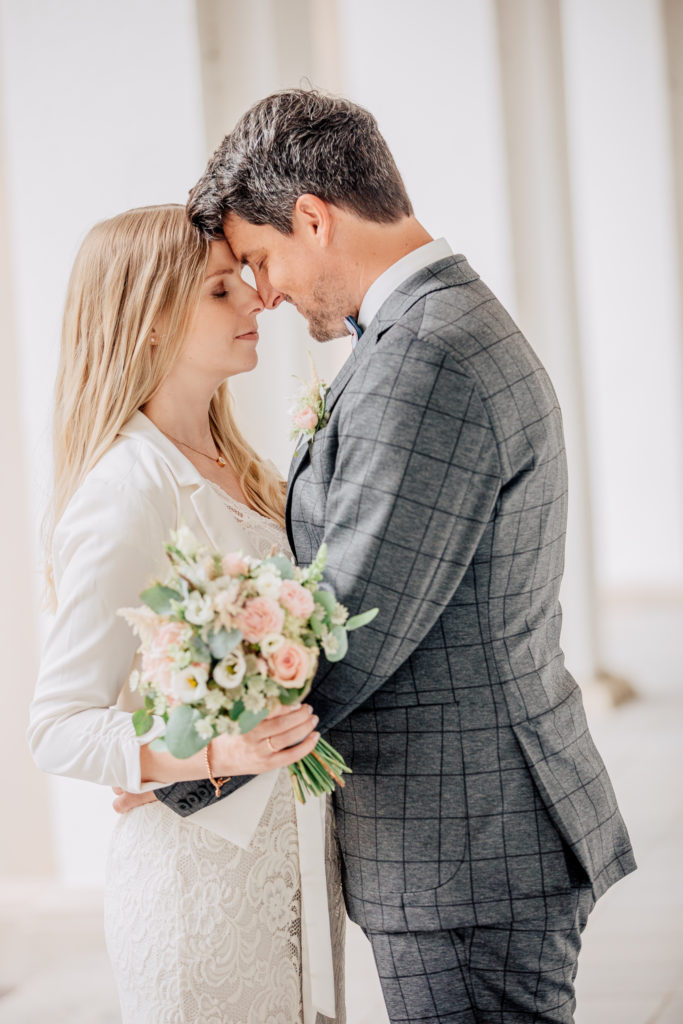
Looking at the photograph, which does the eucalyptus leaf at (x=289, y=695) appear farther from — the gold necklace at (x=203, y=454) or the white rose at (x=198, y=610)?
the gold necklace at (x=203, y=454)

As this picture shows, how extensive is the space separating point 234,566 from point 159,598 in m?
0.10

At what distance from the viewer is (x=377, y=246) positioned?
6.07 feet

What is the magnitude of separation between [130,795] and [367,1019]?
1807mm

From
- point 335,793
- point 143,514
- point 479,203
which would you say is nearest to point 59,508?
point 143,514

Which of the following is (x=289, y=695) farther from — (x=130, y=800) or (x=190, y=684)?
(x=130, y=800)

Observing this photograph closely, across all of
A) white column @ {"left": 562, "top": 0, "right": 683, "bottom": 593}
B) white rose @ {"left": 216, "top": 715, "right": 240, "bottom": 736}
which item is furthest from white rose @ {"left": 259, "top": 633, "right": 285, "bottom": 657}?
white column @ {"left": 562, "top": 0, "right": 683, "bottom": 593}

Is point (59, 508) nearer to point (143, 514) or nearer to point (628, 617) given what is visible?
point (143, 514)

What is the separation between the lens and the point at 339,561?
1.61m

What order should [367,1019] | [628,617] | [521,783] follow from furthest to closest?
[628,617] < [367,1019] < [521,783]

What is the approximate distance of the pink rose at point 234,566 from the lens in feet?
4.82

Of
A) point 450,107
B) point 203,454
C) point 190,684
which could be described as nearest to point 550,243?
point 450,107

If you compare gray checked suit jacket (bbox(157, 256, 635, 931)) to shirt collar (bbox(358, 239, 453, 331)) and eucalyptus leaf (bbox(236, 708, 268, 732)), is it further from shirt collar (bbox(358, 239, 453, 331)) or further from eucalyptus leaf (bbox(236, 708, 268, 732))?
eucalyptus leaf (bbox(236, 708, 268, 732))

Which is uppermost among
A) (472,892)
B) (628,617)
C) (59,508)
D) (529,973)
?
(59,508)

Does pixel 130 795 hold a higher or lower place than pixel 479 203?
lower
